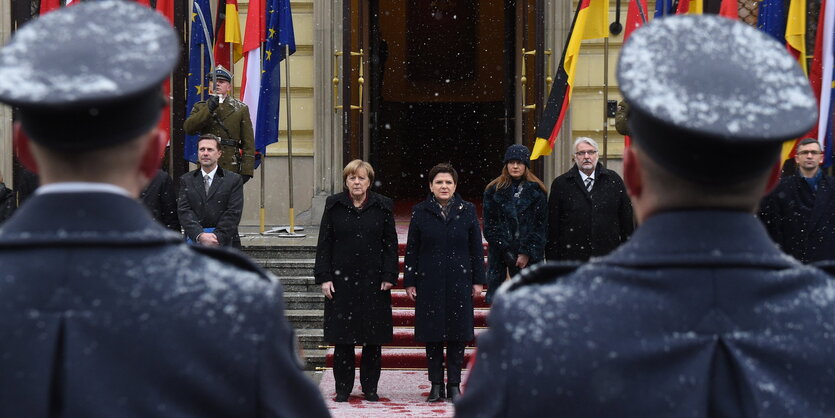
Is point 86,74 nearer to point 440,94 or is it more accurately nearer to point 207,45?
point 207,45

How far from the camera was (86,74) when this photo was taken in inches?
76.6

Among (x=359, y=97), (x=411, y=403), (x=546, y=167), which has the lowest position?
(x=411, y=403)

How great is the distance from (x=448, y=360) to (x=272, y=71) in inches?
158

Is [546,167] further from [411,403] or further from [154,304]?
[154,304]

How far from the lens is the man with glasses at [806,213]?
8500 mm

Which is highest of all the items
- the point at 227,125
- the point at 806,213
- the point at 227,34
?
the point at 227,34

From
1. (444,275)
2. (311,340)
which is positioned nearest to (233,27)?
(311,340)

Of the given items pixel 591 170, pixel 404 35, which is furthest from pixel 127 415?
pixel 404 35

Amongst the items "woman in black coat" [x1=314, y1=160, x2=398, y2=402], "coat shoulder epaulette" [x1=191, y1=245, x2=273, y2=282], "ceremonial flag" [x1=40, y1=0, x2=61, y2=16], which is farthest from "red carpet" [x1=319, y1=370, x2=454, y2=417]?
"coat shoulder epaulette" [x1=191, y1=245, x2=273, y2=282]

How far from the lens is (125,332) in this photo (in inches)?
75.9

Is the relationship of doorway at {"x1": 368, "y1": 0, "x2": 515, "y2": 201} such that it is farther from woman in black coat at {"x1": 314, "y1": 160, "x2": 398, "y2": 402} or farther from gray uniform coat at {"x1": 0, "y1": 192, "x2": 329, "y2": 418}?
gray uniform coat at {"x1": 0, "y1": 192, "x2": 329, "y2": 418}

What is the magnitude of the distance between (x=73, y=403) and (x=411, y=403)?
657 cm

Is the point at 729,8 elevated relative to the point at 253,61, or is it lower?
elevated

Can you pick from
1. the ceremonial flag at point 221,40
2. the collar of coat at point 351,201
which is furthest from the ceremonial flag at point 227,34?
the collar of coat at point 351,201
